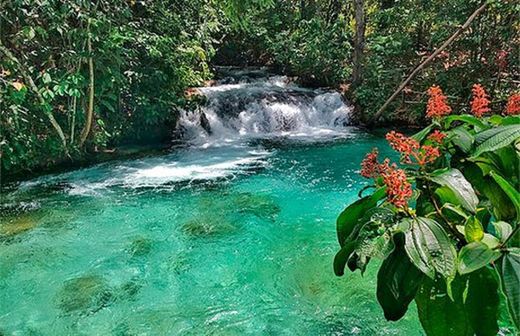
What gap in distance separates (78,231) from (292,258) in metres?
2.29

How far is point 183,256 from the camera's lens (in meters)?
3.87

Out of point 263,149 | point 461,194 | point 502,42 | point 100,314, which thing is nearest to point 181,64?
point 263,149

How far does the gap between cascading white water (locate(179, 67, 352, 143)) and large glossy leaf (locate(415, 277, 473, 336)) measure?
316 inches

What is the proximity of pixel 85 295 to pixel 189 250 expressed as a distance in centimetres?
102

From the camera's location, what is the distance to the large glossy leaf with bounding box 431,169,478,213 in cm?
99

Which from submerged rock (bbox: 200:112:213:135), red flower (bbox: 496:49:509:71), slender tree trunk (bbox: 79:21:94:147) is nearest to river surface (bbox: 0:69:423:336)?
slender tree trunk (bbox: 79:21:94:147)

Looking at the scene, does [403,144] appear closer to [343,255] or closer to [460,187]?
[460,187]

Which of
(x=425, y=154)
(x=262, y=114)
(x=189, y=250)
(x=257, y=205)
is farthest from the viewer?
(x=262, y=114)

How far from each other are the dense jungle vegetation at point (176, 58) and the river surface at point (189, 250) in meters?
0.88

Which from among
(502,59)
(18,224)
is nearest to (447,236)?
(18,224)

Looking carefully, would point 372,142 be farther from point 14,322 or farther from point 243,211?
point 14,322

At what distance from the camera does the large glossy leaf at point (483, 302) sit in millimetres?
887

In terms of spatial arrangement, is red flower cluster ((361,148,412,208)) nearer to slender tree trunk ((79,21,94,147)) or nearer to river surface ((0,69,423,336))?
river surface ((0,69,423,336))

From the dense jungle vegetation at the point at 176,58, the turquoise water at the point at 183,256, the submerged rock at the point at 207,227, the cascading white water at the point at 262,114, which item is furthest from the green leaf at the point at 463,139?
the cascading white water at the point at 262,114
